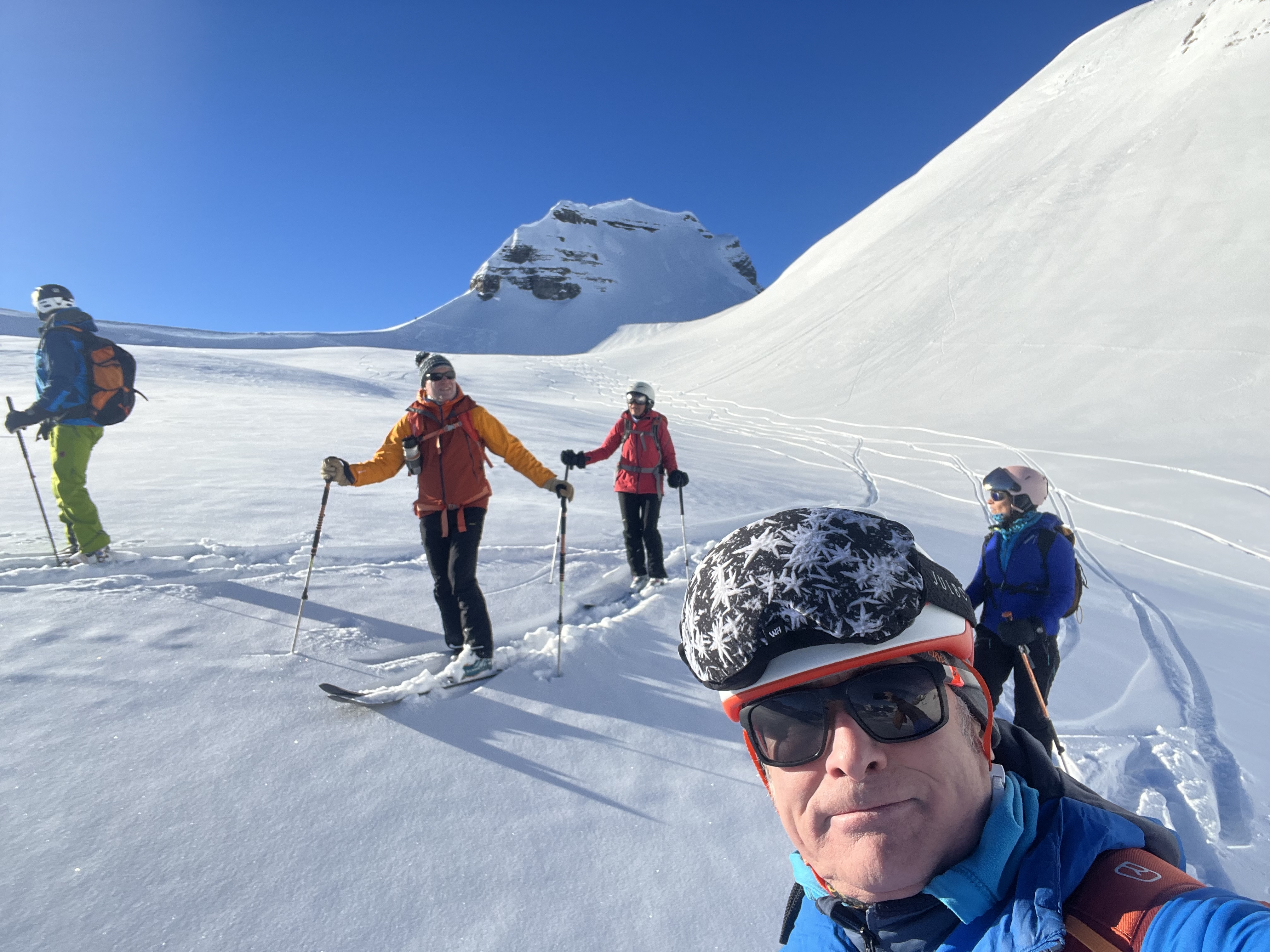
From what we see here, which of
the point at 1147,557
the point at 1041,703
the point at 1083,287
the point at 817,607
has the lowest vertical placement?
the point at 1147,557

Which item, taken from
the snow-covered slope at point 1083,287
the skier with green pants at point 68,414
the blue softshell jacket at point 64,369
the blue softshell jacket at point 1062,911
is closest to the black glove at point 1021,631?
the blue softshell jacket at point 1062,911

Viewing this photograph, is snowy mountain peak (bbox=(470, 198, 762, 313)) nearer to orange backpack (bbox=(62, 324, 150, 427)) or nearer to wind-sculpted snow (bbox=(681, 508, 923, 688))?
orange backpack (bbox=(62, 324, 150, 427))

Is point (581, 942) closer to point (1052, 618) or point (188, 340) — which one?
point (1052, 618)

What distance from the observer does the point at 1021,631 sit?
10.1 feet

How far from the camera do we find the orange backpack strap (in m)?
0.87

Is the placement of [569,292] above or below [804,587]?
above

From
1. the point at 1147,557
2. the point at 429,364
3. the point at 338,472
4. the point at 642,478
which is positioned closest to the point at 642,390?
the point at 642,478

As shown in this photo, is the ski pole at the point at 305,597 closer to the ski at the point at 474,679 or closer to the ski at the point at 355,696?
the ski at the point at 355,696

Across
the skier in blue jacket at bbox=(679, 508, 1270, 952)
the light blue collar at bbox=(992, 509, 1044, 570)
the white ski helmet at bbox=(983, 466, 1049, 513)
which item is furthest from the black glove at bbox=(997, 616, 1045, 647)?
the skier in blue jacket at bbox=(679, 508, 1270, 952)

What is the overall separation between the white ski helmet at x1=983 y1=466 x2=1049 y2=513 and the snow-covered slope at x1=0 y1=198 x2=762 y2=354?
188 feet

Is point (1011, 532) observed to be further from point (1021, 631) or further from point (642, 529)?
point (642, 529)

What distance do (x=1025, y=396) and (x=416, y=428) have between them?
19.1 meters

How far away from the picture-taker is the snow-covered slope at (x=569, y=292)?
200ft

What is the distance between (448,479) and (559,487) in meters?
0.75
